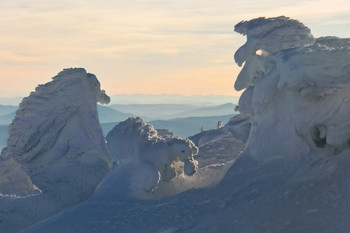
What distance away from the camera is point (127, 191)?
44.2 feet

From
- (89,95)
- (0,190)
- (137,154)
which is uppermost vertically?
(89,95)

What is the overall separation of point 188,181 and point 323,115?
3.44 metres

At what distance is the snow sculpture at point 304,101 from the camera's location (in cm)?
1247

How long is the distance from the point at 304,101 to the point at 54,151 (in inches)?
236

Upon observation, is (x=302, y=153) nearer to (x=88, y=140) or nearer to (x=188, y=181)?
(x=188, y=181)

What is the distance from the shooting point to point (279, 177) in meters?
12.6

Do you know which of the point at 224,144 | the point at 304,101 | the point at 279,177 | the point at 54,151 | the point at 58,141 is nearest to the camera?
the point at 279,177

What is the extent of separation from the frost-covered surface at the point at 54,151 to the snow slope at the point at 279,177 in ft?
3.38

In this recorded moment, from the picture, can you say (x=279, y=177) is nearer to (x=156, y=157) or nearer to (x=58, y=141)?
(x=156, y=157)

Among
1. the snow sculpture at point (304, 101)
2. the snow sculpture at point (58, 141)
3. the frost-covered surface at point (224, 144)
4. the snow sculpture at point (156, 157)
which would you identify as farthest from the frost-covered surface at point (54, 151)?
the frost-covered surface at point (224, 144)

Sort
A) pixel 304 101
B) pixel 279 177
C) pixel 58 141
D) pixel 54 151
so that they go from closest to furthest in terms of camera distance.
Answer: pixel 279 177
pixel 304 101
pixel 54 151
pixel 58 141

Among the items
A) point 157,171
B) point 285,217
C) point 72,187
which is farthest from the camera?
point 72,187

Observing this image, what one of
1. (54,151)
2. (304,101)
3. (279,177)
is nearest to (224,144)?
(54,151)

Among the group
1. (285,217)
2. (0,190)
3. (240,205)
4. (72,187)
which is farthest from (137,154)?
(0,190)
